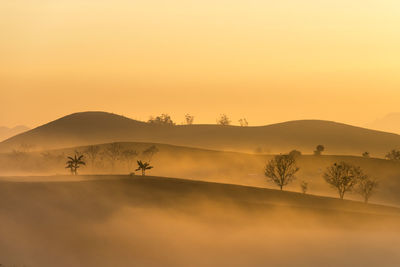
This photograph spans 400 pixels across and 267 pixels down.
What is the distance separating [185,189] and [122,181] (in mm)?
10934

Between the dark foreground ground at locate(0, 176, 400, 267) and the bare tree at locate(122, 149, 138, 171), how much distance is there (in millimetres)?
87643

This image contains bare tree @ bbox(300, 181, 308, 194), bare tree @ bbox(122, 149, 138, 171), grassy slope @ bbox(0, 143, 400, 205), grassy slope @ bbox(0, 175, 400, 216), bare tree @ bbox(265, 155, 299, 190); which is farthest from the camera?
bare tree @ bbox(122, 149, 138, 171)

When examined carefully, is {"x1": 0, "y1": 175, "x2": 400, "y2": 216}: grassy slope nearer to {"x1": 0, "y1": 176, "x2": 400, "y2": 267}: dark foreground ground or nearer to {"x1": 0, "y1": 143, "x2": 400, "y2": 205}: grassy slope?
{"x1": 0, "y1": 176, "x2": 400, "y2": 267}: dark foreground ground

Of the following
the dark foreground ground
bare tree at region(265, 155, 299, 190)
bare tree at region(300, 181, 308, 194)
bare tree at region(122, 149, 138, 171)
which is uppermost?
bare tree at region(122, 149, 138, 171)

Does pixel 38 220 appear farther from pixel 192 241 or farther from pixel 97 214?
pixel 192 241

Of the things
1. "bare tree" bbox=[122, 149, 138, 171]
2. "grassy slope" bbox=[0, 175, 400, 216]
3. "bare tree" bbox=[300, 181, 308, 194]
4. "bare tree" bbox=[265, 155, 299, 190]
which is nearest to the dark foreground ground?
"grassy slope" bbox=[0, 175, 400, 216]

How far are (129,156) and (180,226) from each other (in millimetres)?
117873

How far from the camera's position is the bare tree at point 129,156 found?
636 ft

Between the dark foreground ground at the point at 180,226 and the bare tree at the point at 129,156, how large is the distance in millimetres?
87643

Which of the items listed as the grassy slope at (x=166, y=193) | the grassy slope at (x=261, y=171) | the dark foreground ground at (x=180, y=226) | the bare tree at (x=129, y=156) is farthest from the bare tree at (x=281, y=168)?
the bare tree at (x=129, y=156)

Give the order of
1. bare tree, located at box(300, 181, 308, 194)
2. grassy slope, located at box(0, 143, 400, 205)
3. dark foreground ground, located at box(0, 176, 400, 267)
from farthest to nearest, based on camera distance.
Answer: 1. grassy slope, located at box(0, 143, 400, 205)
2. bare tree, located at box(300, 181, 308, 194)
3. dark foreground ground, located at box(0, 176, 400, 267)

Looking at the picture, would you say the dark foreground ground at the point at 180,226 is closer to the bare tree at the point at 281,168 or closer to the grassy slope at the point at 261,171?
the bare tree at the point at 281,168

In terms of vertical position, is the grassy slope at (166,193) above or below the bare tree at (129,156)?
below

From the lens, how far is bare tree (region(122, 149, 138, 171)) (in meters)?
194
